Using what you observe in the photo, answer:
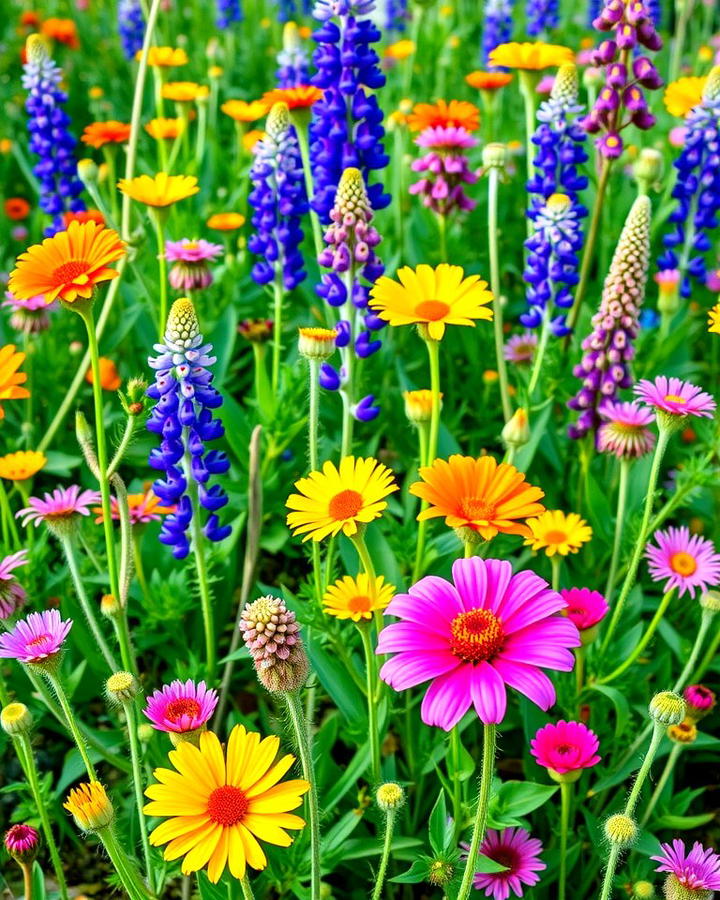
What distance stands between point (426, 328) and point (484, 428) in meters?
1.18

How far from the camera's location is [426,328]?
1938mm

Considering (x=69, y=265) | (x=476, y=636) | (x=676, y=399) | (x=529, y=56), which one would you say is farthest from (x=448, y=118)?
(x=476, y=636)

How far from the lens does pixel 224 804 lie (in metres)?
1.36

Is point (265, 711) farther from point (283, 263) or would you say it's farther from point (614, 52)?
point (614, 52)

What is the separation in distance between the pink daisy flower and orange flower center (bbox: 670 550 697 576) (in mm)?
648

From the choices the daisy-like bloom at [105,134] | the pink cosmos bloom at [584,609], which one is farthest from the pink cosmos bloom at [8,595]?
the daisy-like bloom at [105,134]

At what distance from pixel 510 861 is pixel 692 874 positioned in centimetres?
35

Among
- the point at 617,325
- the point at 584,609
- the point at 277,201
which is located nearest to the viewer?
the point at 584,609

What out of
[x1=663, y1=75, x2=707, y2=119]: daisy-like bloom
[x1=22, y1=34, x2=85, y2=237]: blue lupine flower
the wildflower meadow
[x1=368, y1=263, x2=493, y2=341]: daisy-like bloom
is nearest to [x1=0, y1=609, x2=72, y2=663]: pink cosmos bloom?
the wildflower meadow

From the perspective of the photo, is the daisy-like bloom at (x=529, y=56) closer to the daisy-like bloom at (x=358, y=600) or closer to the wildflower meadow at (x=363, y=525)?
the wildflower meadow at (x=363, y=525)

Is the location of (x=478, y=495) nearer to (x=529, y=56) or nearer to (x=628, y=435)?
(x=628, y=435)

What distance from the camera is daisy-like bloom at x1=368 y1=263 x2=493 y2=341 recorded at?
1.91 meters

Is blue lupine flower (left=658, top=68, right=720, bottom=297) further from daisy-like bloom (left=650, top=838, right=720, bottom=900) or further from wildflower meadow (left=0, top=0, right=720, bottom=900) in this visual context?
daisy-like bloom (left=650, top=838, right=720, bottom=900)

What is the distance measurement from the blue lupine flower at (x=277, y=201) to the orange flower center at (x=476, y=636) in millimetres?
1516
